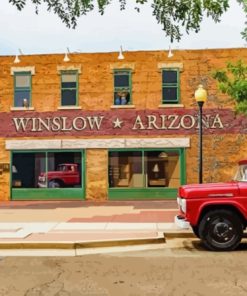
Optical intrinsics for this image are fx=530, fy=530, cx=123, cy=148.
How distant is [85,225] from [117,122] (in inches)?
396

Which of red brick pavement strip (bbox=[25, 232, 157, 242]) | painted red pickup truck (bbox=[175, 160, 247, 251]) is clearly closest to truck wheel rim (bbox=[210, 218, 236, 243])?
painted red pickup truck (bbox=[175, 160, 247, 251])

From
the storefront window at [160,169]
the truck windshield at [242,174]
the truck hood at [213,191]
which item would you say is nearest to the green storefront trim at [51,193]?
the storefront window at [160,169]

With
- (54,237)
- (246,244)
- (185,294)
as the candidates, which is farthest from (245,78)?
(185,294)

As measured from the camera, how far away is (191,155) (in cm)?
2356

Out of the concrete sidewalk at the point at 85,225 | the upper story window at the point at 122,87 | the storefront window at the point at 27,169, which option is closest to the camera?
the concrete sidewalk at the point at 85,225

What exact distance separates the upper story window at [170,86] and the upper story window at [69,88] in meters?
4.05

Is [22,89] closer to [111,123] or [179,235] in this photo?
[111,123]

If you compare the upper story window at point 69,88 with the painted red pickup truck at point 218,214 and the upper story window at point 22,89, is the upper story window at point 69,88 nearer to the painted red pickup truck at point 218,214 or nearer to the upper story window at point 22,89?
the upper story window at point 22,89

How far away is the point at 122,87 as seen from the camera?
79.3 feet

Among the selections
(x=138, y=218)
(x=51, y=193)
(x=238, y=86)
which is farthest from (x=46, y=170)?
(x=238, y=86)

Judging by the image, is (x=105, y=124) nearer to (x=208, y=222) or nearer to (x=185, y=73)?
(x=185, y=73)

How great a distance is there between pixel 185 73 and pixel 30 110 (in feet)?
23.9

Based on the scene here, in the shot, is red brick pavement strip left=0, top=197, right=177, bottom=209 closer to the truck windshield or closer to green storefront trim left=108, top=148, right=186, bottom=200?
green storefront trim left=108, top=148, right=186, bottom=200

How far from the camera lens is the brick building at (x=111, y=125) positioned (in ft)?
77.8
